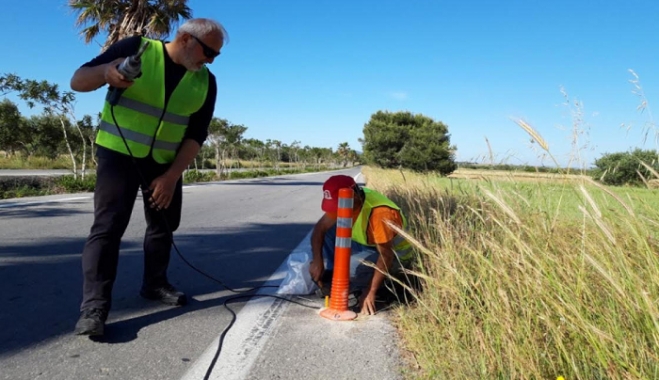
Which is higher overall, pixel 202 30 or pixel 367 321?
pixel 202 30

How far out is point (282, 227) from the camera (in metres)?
8.02

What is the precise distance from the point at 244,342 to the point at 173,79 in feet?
5.43

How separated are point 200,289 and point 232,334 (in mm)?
1063

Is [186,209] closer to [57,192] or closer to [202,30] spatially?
[57,192]

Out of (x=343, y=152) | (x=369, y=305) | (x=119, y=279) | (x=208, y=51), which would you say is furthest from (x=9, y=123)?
(x=343, y=152)

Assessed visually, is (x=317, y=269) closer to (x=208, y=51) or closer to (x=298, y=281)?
(x=298, y=281)

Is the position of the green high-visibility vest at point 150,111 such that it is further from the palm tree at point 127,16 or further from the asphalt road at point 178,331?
the palm tree at point 127,16

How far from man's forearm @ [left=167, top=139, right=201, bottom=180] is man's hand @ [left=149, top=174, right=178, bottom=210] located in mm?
48

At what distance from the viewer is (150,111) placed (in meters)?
2.86

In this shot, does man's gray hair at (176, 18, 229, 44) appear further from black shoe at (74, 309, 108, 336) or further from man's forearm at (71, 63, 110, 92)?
black shoe at (74, 309, 108, 336)

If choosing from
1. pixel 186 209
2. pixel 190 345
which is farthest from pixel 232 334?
pixel 186 209

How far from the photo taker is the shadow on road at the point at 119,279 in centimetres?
285

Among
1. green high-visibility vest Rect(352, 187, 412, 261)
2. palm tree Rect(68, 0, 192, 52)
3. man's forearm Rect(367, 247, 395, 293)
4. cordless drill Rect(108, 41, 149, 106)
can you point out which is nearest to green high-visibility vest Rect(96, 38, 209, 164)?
cordless drill Rect(108, 41, 149, 106)

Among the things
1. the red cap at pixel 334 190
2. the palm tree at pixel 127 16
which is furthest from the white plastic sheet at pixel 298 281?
the palm tree at pixel 127 16
